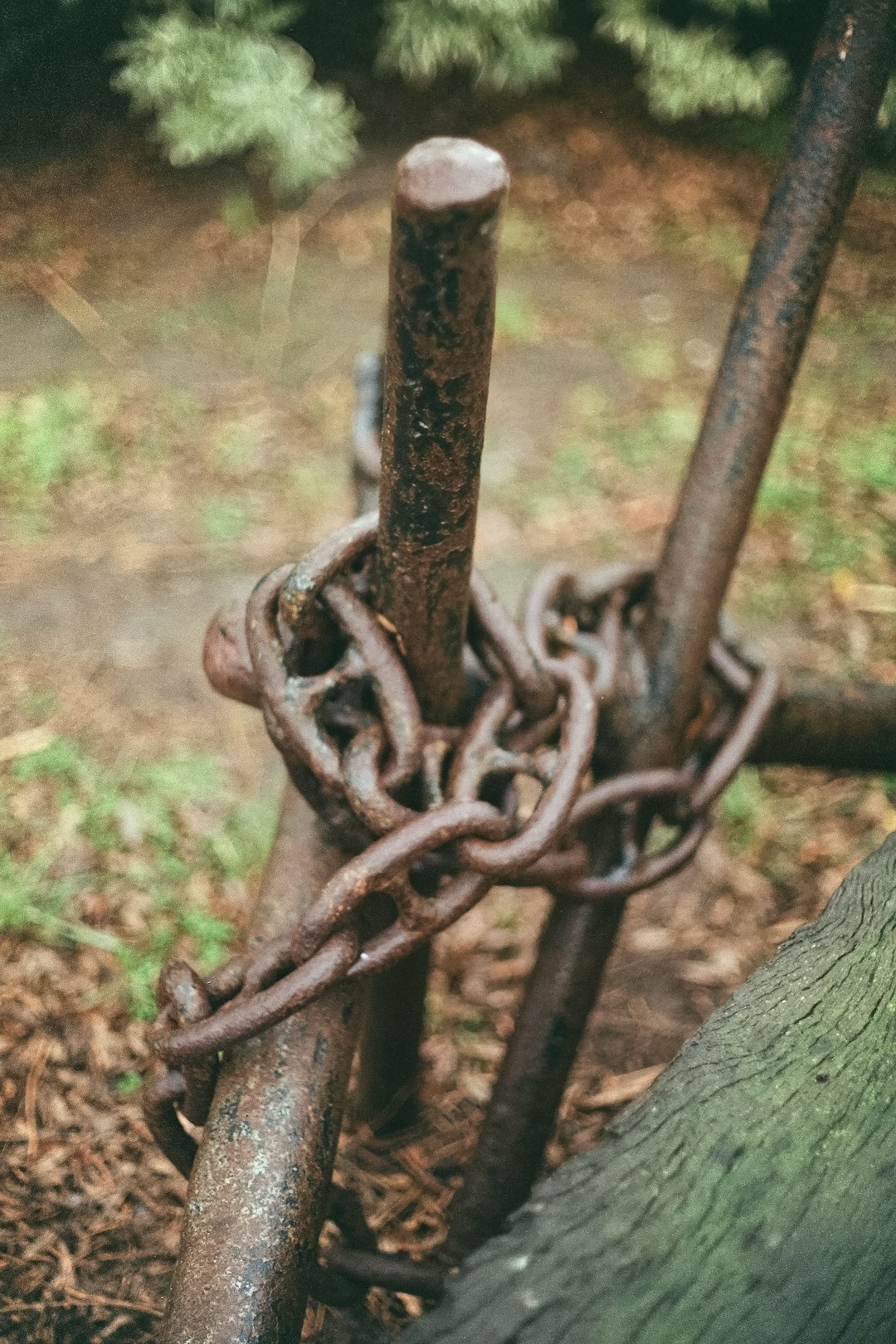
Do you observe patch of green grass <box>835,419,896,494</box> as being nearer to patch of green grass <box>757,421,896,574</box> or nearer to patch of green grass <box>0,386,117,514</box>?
patch of green grass <box>757,421,896,574</box>

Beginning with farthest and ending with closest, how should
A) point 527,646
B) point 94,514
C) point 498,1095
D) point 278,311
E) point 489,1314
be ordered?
point 278,311
point 94,514
point 498,1095
point 527,646
point 489,1314

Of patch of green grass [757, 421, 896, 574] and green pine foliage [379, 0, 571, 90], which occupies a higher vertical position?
green pine foliage [379, 0, 571, 90]

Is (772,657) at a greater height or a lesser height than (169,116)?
lesser

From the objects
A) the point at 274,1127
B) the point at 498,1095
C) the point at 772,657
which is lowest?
the point at 772,657

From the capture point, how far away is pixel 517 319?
466 centimetres

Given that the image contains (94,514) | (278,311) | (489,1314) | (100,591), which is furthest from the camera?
(278,311)

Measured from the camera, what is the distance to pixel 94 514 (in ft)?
11.5

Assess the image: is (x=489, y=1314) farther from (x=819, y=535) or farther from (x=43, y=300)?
(x=43, y=300)

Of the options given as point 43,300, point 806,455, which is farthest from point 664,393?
point 43,300

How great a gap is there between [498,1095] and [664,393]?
354 cm

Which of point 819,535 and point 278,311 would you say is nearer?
point 819,535

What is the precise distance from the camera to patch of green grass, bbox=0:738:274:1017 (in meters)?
2.28

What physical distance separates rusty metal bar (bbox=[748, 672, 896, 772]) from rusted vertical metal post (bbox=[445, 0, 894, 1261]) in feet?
0.82

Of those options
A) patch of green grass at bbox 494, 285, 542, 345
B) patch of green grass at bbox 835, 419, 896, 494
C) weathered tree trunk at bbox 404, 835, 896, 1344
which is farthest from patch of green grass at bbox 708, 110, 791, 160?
weathered tree trunk at bbox 404, 835, 896, 1344
